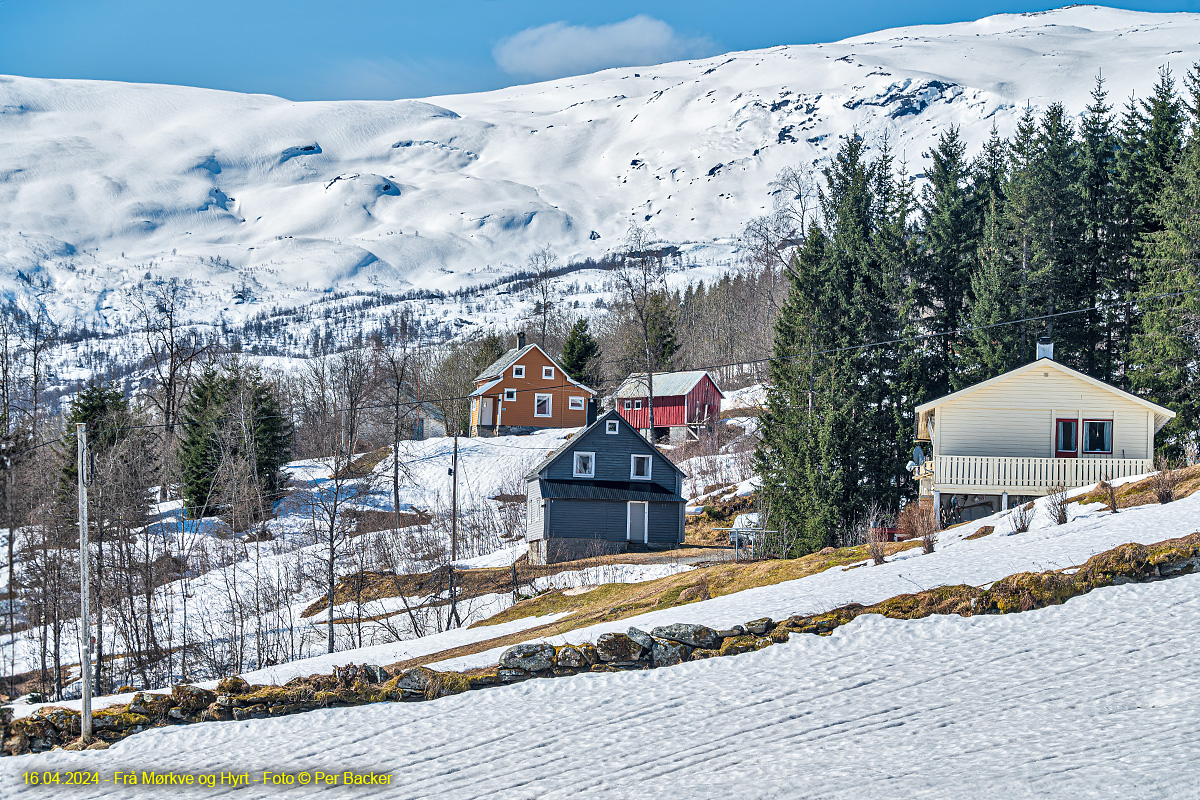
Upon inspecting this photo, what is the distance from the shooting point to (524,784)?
10.8m

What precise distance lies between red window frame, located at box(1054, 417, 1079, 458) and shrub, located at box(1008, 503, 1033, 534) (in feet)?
35.9

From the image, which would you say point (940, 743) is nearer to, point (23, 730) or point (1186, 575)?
point (1186, 575)

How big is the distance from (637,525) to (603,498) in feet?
7.10

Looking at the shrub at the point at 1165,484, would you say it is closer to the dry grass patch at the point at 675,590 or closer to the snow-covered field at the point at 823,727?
the dry grass patch at the point at 675,590

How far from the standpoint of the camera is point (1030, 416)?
32000mm

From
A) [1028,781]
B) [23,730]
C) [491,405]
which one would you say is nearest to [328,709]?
[23,730]

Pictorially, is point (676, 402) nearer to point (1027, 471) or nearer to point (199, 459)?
point (199, 459)

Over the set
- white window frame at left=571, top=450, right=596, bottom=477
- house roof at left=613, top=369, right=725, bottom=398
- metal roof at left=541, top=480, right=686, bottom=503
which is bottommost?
metal roof at left=541, top=480, right=686, bottom=503

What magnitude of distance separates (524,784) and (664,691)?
10.2 ft

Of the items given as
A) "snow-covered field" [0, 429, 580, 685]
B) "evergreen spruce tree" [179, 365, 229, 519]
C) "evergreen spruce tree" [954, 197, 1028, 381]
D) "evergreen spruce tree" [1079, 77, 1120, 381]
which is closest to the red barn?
"snow-covered field" [0, 429, 580, 685]

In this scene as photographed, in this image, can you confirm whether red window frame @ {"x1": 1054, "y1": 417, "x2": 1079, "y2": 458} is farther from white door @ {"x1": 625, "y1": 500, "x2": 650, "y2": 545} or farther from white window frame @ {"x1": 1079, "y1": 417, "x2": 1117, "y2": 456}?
white door @ {"x1": 625, "y1": 500, "x2": 650, "y2": 545}

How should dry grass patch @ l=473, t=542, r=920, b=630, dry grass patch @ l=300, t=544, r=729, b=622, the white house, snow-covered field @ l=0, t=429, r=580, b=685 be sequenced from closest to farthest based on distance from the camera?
dry grass patch @ l=473, t=542, r=920, b=630 → the white house → snow-covered field @ l=0, t=429, r=580, b=685 → dry grass patch @ l=300, t=544, r=729, b=622

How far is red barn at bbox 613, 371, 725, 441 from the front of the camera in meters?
70.6

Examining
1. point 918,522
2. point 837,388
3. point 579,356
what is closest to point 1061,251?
point 837,388
